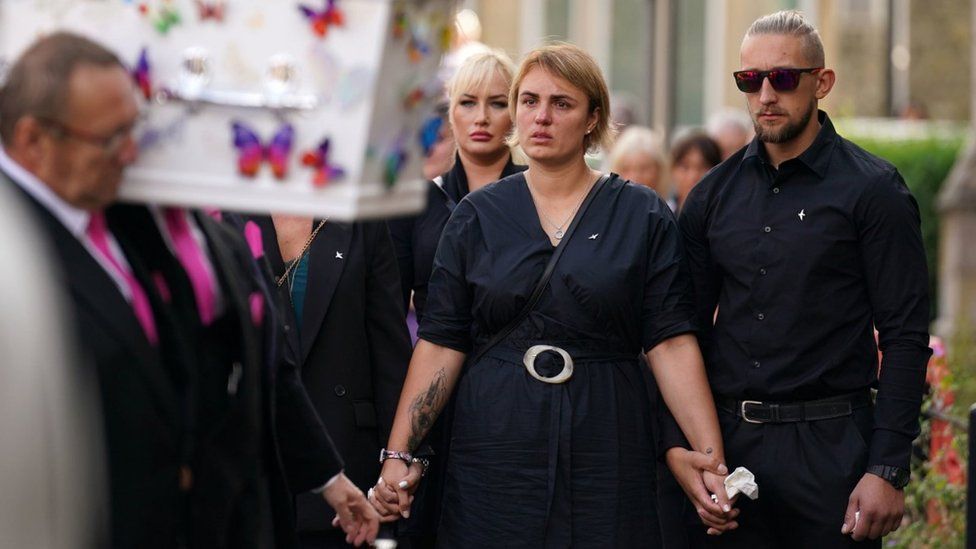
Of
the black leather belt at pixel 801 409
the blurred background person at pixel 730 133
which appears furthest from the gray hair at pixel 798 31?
the blurred background person at pixel 730 133

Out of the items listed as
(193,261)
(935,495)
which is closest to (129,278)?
(193,261)

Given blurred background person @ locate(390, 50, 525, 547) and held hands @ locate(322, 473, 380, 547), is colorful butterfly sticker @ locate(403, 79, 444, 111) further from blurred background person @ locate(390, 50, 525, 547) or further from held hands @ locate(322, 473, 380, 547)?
blurred background person @ locate(390, 50, 525, 547)

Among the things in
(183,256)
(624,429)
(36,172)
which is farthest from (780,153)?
(36,172)

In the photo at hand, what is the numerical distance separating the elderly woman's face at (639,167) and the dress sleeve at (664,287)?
4156 mm

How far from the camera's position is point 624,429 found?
5.72 metres

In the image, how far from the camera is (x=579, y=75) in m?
5.97

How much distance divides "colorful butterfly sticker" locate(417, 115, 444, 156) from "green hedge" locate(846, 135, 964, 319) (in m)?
15.2

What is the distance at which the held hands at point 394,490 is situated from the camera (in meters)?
5.82

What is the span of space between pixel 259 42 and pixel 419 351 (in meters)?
2.36

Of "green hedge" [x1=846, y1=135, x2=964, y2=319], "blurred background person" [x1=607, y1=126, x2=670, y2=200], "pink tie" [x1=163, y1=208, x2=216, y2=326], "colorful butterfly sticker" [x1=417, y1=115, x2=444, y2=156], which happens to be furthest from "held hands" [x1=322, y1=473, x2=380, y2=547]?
"green hedge" [x1=846, y1=135, x2=964, y2=319]

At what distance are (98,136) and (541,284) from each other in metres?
2.32

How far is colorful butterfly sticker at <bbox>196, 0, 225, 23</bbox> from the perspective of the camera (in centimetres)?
371

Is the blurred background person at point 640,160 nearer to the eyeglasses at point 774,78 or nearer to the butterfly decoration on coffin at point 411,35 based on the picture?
the eyeglasses at point 774,78

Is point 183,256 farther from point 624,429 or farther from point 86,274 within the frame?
point 624,429
